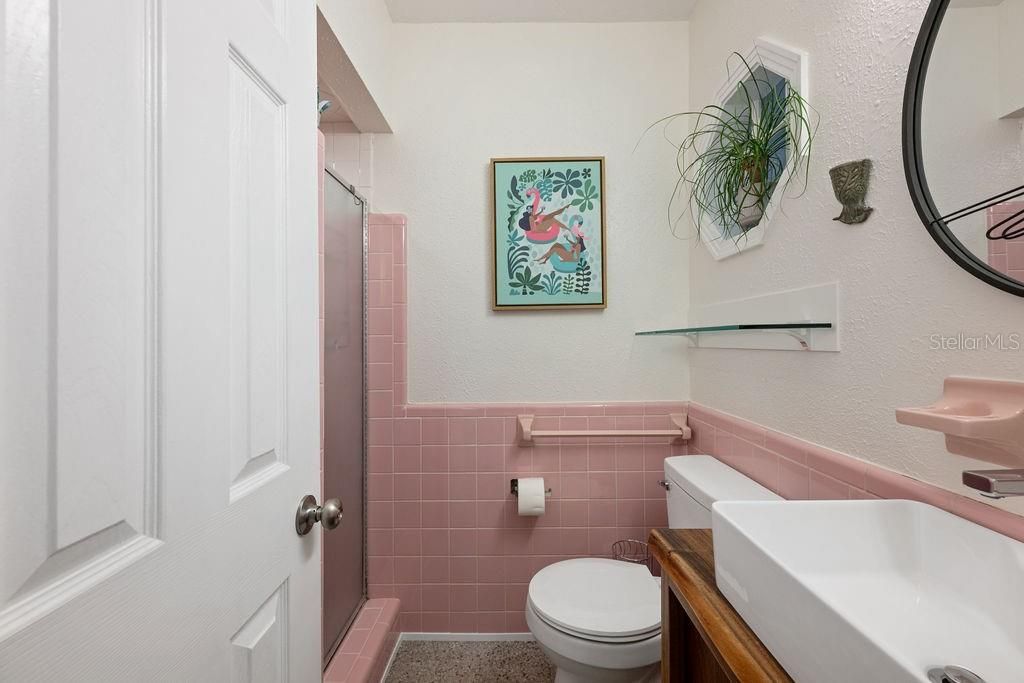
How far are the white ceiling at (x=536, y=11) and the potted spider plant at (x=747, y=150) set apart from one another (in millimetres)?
414

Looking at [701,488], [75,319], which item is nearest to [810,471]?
[701,488]

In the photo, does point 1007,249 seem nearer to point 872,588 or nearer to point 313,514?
point 872,588

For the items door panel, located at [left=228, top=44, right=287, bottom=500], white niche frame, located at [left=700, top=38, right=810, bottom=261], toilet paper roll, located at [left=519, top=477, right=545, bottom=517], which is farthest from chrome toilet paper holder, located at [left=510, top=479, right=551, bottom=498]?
door panel, located at [left=228, top=44, right=287, bottom=500]

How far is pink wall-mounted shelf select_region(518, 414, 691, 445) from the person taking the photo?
5.73 feet

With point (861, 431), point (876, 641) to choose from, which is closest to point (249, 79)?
point (876, 641)

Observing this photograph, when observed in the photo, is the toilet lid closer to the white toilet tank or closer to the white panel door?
the white toilet tank

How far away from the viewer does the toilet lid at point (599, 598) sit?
4.06 ft

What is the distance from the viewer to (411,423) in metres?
1.85

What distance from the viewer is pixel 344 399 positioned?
63.1 inches

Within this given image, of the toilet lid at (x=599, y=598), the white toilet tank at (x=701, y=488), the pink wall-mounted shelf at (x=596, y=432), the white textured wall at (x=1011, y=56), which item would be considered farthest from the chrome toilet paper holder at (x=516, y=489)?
the white textured wall at (x=1011, y=56)

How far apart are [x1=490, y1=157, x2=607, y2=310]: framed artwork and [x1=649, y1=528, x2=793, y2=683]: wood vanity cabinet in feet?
3.45

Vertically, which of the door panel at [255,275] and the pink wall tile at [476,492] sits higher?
the door panel at [255,275]

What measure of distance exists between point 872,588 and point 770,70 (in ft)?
4.03

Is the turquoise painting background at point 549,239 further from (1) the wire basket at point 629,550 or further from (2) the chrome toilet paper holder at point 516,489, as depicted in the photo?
(1) the wire basket at point 629,550
